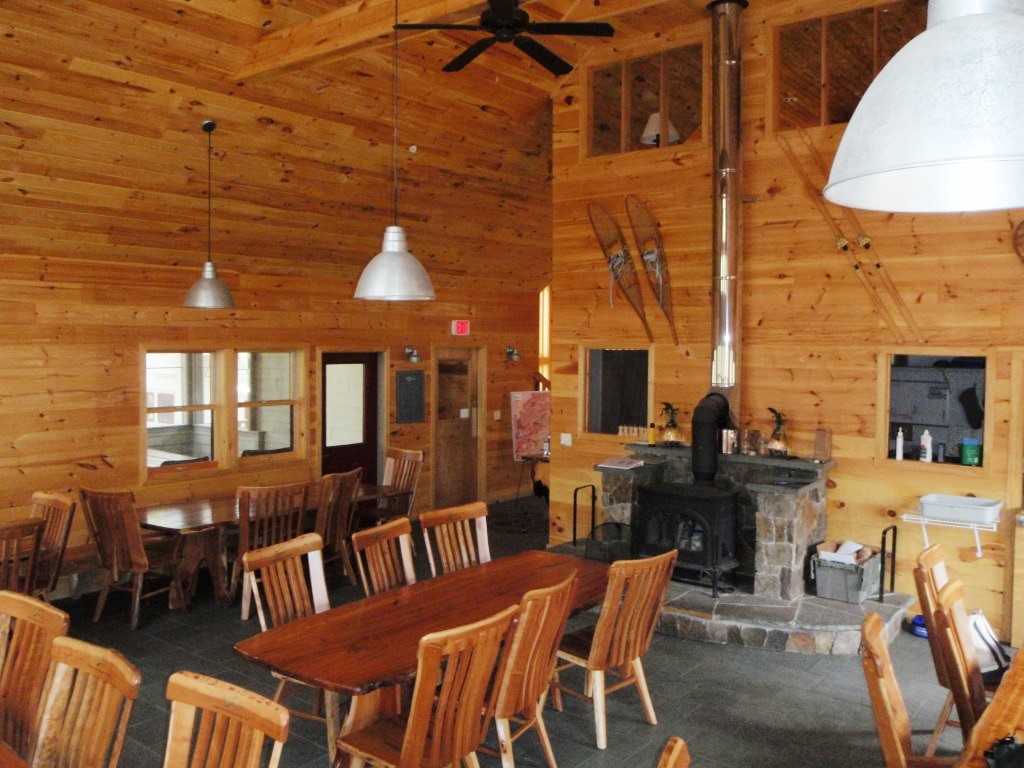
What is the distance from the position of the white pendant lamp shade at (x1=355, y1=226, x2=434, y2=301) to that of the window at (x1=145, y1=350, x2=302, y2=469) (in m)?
4.00

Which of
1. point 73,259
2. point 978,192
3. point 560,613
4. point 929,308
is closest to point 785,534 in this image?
point 929,308

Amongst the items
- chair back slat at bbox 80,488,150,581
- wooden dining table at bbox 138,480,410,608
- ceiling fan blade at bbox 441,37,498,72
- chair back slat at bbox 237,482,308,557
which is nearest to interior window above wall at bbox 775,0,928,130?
ceiling fan blade at bbox 441,37,498,72

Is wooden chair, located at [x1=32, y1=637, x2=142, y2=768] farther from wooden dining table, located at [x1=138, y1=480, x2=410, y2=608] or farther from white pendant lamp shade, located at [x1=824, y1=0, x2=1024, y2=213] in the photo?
wooden dining table, located at [x1=138, y1=480, x2=410, y2=608]

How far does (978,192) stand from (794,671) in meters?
4.20

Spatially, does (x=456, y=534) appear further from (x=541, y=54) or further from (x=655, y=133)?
(x=655, y=133)

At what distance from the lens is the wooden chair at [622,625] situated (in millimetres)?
3928

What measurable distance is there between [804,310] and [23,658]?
521 centimetres

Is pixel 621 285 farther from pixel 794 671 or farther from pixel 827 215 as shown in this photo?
pixel 794 671

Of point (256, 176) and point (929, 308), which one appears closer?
point (929, 308)

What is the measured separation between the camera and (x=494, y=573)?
454 cm

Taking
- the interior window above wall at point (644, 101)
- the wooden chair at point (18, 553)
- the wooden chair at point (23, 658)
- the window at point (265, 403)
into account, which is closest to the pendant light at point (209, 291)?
the wooden chair at point (18, 553)

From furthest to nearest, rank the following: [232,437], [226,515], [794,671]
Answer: [232,437] < [226,515] < [794,671]

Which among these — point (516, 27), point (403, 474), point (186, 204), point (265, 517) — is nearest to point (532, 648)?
point (516, 27)

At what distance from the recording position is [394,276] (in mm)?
4004
